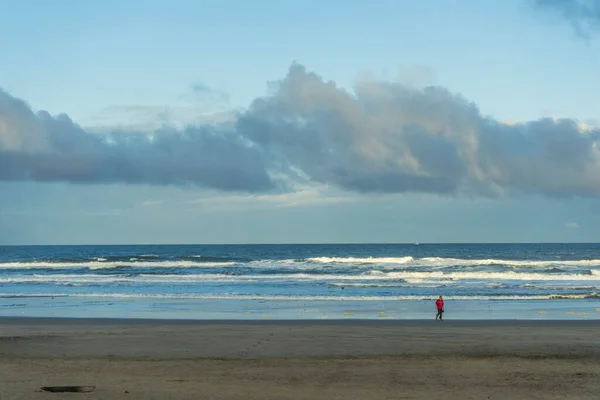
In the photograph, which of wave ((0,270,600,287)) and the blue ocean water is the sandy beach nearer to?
the blue ocean water

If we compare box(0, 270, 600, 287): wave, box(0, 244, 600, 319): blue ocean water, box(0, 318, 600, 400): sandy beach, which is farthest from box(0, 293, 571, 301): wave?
box(0, 318, 600, 400): sandy beach

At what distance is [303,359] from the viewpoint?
581 inches

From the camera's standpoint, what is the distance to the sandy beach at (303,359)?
11.2m

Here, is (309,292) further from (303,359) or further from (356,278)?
(303,359)

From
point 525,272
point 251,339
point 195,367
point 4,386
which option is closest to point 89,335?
point 251,339

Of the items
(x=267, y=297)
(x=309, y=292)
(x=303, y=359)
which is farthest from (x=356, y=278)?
(x=303, y=359)

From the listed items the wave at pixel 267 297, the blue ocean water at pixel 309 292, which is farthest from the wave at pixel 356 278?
the wave at pixel 267 297

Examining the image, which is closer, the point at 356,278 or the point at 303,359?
the point at 303,359

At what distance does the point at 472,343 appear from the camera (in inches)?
678

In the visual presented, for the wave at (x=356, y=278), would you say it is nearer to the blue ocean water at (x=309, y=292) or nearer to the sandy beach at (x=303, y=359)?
the blue ocean water at (x=309, y=292)

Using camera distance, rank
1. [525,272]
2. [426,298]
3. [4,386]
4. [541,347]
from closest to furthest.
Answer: [4,386] < [541,347] < [426,298] < [525,272]

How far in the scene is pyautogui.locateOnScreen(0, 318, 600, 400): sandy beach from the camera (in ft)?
36.9

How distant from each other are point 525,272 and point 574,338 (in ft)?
120

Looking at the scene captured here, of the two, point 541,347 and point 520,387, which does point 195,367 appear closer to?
point 520,387
